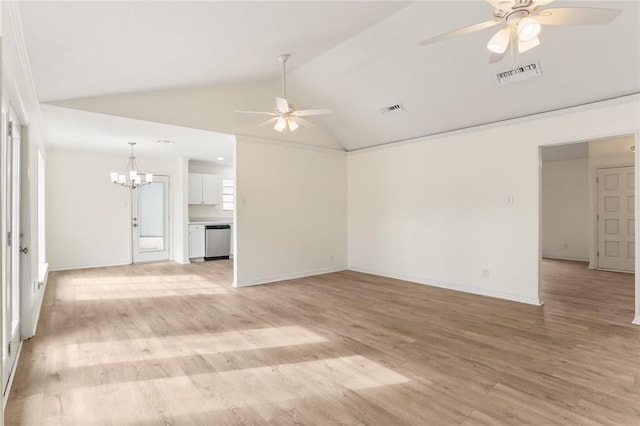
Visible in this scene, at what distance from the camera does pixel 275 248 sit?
598 cm

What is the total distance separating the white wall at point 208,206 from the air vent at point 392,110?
520cm

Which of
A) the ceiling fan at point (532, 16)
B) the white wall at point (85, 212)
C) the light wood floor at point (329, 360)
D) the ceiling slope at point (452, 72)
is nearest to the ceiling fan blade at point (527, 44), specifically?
the ceiling fan at point (532, 16)

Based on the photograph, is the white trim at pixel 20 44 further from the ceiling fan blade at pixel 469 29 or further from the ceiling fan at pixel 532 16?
the ceiling fan at pixel 532 16

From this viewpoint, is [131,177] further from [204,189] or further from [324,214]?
[324,214]

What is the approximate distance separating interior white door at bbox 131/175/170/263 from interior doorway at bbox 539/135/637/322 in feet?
25.9

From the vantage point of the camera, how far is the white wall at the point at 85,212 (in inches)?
269

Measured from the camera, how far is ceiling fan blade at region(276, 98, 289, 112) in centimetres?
399

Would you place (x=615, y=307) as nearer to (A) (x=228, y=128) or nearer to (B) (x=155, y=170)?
(A) (x=228, y=128)

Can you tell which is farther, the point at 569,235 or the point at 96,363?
the point at 569,235

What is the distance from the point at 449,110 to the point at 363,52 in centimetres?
157

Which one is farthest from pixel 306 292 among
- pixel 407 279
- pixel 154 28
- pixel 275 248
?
pixel 154 28

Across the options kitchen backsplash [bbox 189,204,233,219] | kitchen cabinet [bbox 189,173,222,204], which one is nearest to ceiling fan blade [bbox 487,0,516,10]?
kitchen cabinet [bbox 189,173,222,204]

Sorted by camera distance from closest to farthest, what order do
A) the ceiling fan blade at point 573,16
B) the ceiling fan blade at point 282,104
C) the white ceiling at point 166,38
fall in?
1. the ceiling fan blade at point 573,16
2. the white ceiling at point 166,38
3. the ceiling fan blade at point 282,104

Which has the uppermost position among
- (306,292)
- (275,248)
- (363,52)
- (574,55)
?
(363,52)
